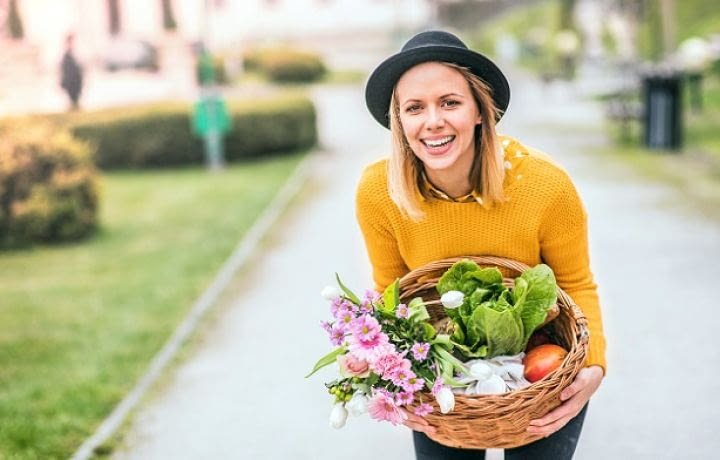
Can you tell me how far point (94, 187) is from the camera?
10477 millimetres

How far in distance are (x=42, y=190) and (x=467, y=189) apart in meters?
8.61

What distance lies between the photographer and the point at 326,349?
574 cm

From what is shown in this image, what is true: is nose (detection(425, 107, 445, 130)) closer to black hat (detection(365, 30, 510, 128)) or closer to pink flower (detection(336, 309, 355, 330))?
black hat (detection(365, 30, 510, 128))

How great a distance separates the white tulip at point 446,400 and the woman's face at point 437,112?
599 mm

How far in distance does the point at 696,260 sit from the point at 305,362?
342cm

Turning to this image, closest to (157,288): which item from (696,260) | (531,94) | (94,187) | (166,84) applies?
(94,187)

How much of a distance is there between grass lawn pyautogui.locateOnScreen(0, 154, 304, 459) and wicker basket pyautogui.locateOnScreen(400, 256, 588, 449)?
2.85 metres

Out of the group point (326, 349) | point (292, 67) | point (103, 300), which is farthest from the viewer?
point (292, 67)

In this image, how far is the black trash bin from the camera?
13320mm

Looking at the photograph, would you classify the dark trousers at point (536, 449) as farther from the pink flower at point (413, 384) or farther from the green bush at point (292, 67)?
the green bush at point (292, 67)

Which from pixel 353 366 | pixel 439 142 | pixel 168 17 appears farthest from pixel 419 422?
pixel 168 17

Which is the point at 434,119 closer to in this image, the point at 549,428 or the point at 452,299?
the point at 452,299

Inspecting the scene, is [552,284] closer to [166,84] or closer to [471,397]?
[471,397]

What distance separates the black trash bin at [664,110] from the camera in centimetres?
1332
